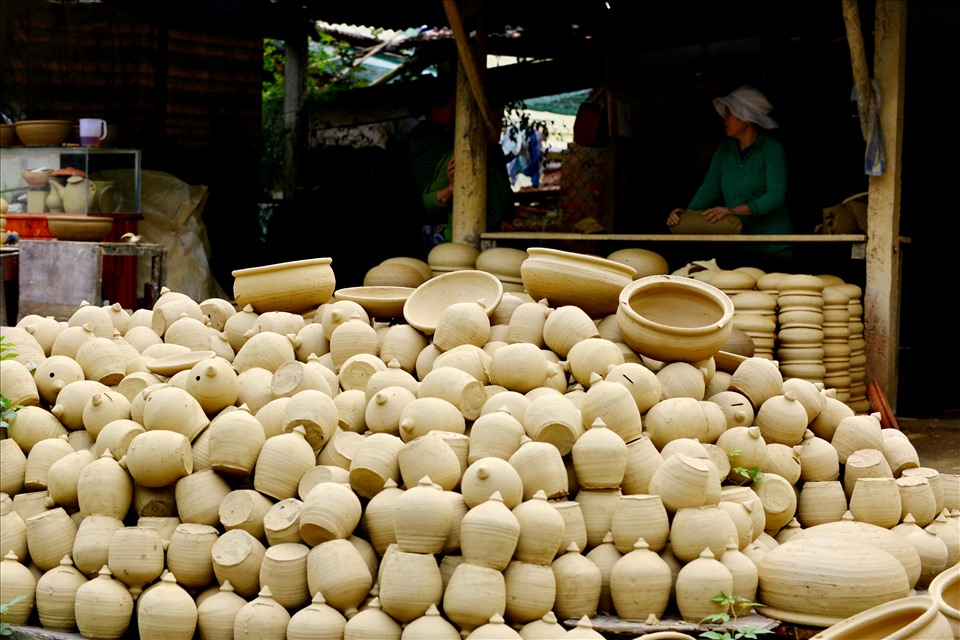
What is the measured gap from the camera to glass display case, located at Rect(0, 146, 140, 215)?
7.39m

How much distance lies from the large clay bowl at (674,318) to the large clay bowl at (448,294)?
639 millimetres

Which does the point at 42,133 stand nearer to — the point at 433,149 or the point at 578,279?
the point at 433,149

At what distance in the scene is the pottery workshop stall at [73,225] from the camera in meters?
6.84

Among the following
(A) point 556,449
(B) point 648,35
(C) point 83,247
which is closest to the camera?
(A) point 556,449

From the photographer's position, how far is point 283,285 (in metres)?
5.00

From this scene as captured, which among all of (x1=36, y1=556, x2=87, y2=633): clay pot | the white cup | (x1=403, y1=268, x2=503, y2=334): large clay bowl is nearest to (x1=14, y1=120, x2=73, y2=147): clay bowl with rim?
the white cup

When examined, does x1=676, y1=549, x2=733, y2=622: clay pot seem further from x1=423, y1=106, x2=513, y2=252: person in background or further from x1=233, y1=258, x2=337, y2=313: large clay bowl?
x1=423, y1=106, x2=513, y2=252: person in background

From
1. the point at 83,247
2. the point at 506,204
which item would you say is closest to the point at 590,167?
the point at 506,204

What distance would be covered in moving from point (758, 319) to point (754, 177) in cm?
125

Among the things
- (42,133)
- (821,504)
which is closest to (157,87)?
(42,133)

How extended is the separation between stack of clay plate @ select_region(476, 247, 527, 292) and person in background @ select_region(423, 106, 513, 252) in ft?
3.99

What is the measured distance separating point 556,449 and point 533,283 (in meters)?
1.38

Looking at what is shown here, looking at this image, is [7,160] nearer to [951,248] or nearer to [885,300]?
[885,300]

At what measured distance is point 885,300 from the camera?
626 cm
